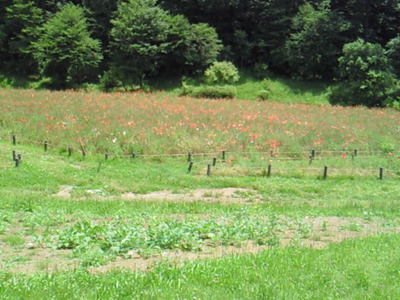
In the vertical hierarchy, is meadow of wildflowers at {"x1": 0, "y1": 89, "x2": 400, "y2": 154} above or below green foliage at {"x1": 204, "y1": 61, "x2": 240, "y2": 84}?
below

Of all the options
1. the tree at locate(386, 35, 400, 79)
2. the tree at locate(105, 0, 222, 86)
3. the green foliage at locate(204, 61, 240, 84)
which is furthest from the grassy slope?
the tree at locate(386, 35, 400, 79)

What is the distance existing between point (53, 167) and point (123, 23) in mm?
27418

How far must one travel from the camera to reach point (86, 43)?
4147cm

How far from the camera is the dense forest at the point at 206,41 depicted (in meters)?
40.2

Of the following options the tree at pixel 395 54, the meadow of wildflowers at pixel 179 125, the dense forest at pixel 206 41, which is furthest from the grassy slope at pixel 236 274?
the tree at pixel 395 54

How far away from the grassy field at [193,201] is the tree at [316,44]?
13118mm

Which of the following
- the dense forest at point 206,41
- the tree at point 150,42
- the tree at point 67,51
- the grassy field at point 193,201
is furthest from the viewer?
the tree at point 150,42

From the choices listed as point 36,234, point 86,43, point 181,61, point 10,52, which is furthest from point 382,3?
point 36,234

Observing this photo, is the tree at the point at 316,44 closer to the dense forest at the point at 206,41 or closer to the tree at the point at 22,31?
the dense forest at the point at 206,41

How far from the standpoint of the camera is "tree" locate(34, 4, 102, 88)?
40.6 meters

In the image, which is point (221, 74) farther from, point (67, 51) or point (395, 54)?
point (395, 54)

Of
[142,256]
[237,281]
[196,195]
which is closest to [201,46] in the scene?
[196,195]

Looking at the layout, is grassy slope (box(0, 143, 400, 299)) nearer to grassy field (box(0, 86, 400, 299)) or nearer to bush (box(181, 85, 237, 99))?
grassy field (box(0, 86, 400, 299))

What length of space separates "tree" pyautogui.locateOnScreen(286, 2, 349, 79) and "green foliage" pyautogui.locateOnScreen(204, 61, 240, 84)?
7246mm
